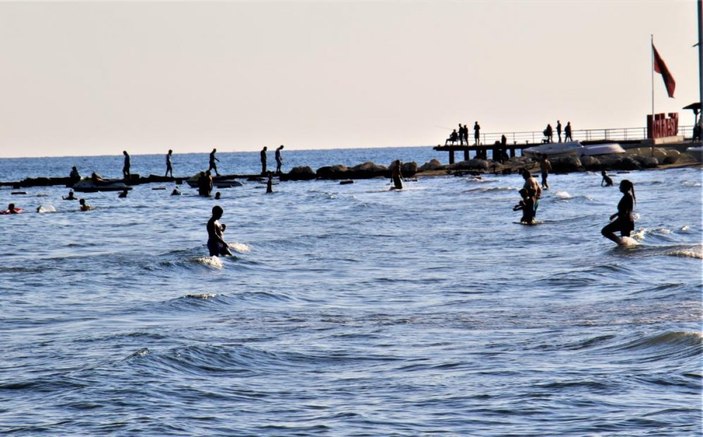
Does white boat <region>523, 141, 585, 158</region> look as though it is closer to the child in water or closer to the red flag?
the red flag

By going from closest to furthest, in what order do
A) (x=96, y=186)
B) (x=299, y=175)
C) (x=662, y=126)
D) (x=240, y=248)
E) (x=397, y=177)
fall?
(x=240, y=248), (x=397, y=177), (x=96, y=186), (x=662, y=126), (x=299, y=175)

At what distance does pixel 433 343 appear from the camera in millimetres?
13719

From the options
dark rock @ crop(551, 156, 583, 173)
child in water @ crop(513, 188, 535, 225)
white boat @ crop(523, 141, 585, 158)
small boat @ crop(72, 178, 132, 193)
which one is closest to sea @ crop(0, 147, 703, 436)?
child in water @ crop(513, 188, 535, 225)

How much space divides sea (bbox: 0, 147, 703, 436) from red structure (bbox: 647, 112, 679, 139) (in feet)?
151

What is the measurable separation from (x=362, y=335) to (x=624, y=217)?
1062cm

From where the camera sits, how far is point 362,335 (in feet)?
47.6

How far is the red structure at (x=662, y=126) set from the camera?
77.1 m

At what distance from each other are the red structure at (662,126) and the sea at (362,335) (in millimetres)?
46019

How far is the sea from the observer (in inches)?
406

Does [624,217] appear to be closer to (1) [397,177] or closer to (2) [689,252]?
(2) [689,252]

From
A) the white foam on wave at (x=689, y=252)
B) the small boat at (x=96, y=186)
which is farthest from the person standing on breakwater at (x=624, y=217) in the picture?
the small boat at (x=96, y=186)

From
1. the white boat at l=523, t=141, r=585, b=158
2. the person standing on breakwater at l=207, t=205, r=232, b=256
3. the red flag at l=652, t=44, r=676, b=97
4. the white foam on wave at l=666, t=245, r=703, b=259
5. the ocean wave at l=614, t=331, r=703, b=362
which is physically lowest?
the white foam on wave at l=666, t=245, r=703, b=259

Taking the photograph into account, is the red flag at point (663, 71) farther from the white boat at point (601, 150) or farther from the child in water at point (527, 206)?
the child in water at point (527, 206)

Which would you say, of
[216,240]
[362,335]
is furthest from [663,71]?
[362,335]
